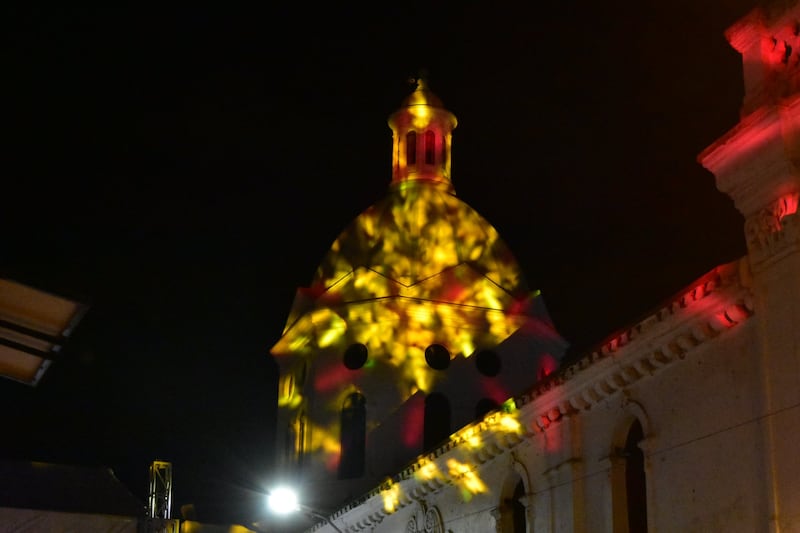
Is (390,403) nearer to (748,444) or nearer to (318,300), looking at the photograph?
(318,300)

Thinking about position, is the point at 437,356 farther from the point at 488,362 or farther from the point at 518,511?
the point at 518,511

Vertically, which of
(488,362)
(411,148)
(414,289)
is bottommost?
(488,362)

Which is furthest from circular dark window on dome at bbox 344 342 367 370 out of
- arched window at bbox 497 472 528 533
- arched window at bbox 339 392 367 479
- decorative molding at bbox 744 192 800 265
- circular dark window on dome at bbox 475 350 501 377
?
decorative molding at bbox 744 192 800 265

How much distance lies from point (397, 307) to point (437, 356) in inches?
67.3

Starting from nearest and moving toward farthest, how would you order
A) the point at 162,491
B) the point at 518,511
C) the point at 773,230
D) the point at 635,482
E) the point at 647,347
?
the point at 773,230, the point at 647,347, the point at 635,482, the point at 518,511, the point at 162,491

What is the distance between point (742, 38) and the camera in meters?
14.9

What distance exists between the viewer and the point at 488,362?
109 ft

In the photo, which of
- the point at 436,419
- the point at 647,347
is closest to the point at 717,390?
the point at 647,347

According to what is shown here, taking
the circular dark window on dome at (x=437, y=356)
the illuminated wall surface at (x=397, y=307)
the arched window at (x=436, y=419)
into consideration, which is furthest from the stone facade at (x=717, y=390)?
the illuminated wall surface at (x=397, y=307)

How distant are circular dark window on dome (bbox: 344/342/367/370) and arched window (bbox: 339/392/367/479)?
78cm

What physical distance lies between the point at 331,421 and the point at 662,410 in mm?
18032

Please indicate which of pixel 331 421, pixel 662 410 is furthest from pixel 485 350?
pixel 662 410

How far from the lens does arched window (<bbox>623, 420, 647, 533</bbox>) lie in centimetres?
1684

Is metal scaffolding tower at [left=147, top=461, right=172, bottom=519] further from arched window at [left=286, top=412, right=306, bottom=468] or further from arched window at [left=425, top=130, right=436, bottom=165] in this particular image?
arched window at [left=425, top=130, right=436, bottom=165]
